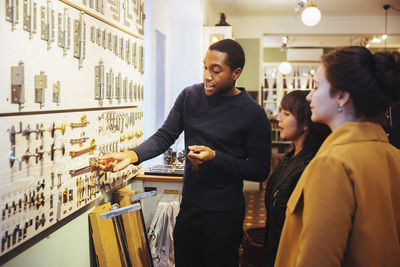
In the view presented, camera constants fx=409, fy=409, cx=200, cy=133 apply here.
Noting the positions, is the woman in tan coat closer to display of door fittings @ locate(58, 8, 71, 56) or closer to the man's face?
the man's face

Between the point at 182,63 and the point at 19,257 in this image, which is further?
the point at 182,63

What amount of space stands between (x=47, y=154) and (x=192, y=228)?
2.71ft

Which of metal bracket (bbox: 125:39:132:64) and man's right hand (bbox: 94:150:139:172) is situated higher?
metal bracket (bbox: 125:39:132:64)

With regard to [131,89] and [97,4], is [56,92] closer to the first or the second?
[97,4]

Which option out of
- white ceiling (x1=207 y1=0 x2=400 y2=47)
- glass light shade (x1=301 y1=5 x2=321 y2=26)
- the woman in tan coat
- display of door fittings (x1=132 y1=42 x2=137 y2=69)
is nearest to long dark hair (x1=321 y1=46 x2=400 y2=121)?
the woman in tan coat

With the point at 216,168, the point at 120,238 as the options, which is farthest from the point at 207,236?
the point at 120,238

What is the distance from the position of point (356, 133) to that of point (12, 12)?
1.21 meters

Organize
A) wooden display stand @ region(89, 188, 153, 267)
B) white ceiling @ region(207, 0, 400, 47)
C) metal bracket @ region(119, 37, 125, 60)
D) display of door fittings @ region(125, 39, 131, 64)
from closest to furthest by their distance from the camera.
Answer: wooden display stand @ region(89, 188, 153, 267) < metal bracket @ region(119, 37, 125, 60) < display of door fittings @ region(125, 39, 131, 64) < white ceiling @ region(207, 0, 400, 47)

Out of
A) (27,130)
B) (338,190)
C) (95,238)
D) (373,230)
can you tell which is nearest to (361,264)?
(373,230)

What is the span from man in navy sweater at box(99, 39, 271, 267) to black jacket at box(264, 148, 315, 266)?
11 centimetres

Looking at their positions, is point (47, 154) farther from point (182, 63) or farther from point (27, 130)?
point (182, 63)

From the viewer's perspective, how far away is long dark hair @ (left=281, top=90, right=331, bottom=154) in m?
2.03

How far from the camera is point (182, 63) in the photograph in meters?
5.45

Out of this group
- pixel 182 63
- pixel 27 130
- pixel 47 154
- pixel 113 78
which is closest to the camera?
pixel 27 130
